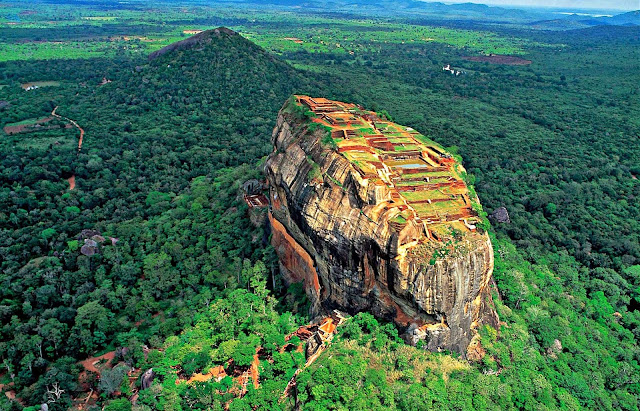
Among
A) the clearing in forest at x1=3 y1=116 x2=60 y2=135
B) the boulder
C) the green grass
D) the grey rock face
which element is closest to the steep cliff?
the grey rock face

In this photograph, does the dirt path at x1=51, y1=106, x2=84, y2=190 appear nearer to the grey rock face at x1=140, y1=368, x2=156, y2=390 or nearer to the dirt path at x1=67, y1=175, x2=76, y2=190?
the dirt path at x1=67, y1=175, x2=76, y2=190

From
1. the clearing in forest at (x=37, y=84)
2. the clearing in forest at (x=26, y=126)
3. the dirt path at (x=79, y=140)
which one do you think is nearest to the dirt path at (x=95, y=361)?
the dirt path at (x=79, y=140)

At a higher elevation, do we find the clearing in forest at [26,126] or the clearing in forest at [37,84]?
the clearing in forest at [37,84]

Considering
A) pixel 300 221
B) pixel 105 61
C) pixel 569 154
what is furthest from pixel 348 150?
pixel 105 61

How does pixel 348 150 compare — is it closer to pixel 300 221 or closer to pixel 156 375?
pixel 300 221

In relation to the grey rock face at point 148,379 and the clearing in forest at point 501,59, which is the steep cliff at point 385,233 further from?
the clearing in forest at point 501,59
